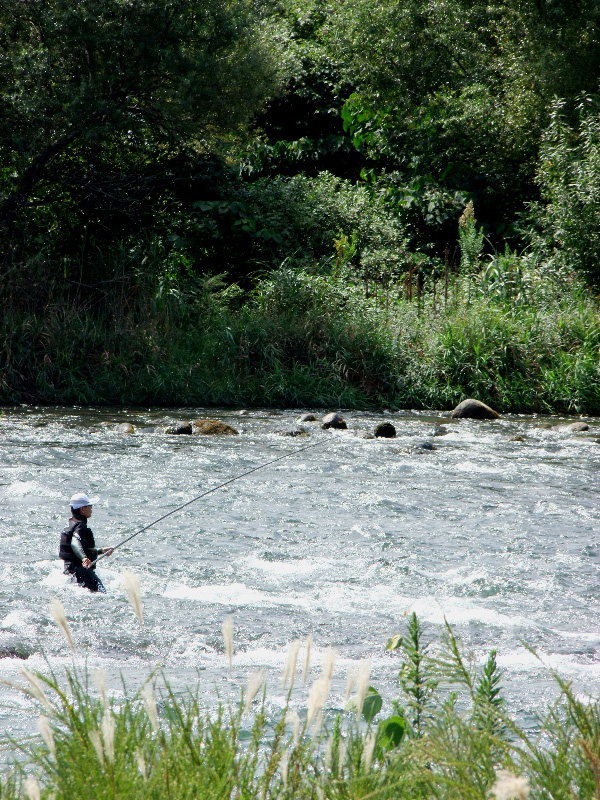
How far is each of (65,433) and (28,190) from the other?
7.07 meters

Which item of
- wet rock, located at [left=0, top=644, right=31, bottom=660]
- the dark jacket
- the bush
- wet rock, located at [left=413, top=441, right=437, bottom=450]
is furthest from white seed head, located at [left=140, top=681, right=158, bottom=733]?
the bush

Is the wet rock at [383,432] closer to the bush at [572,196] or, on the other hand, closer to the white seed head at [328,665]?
the bush at [572,196]

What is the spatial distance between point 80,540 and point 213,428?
592 centimetres

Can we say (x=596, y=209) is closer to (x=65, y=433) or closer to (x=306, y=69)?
(x=65, y=433)

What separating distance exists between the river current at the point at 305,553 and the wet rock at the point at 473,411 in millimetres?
1511

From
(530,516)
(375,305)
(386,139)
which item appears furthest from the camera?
(386,139)

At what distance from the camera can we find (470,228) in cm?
1712

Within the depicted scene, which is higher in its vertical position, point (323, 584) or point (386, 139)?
point (386, 139)

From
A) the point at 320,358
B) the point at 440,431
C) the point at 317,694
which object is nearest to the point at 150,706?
the point at 317,694

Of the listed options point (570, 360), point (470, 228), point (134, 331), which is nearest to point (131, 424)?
point (134, 331)

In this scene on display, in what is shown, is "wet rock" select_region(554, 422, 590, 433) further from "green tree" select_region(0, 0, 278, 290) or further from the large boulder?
"green tree" select_region(0, 0, 278, 290)

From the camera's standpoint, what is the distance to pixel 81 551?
622 centimetres

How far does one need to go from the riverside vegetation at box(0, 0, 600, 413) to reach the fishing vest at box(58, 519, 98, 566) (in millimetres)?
8453

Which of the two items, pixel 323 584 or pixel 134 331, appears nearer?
pixel 323 584
